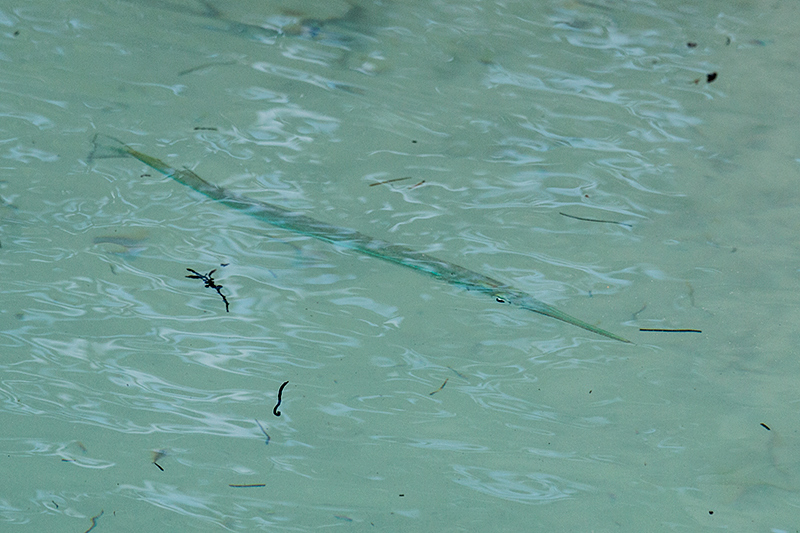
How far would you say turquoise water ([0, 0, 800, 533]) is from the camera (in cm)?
175

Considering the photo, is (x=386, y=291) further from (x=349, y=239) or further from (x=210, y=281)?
(x=210, y=281)

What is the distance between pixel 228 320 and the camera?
185 cm

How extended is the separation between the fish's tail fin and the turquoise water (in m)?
0.03

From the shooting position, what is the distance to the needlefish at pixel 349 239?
1890 millimetres

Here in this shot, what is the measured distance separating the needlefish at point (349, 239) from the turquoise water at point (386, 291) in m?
0.03

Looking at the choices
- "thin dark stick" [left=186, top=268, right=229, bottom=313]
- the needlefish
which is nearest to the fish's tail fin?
the needlefish

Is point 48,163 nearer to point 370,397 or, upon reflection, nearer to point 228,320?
point 228,320

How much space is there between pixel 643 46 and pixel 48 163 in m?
2.15

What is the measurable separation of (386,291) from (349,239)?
0.69 ft

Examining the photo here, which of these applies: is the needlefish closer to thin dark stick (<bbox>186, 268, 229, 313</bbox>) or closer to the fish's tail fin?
the fish's tail fin

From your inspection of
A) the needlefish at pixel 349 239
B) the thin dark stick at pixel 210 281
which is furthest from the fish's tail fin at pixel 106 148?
the thin dark stick at pixel 210 281

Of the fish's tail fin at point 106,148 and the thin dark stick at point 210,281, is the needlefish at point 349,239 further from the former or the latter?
the thin dark stick at point 210,281

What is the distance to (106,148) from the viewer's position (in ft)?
6.66

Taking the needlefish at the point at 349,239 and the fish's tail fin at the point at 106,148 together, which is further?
the fish's tail fin at the point at 106,148
